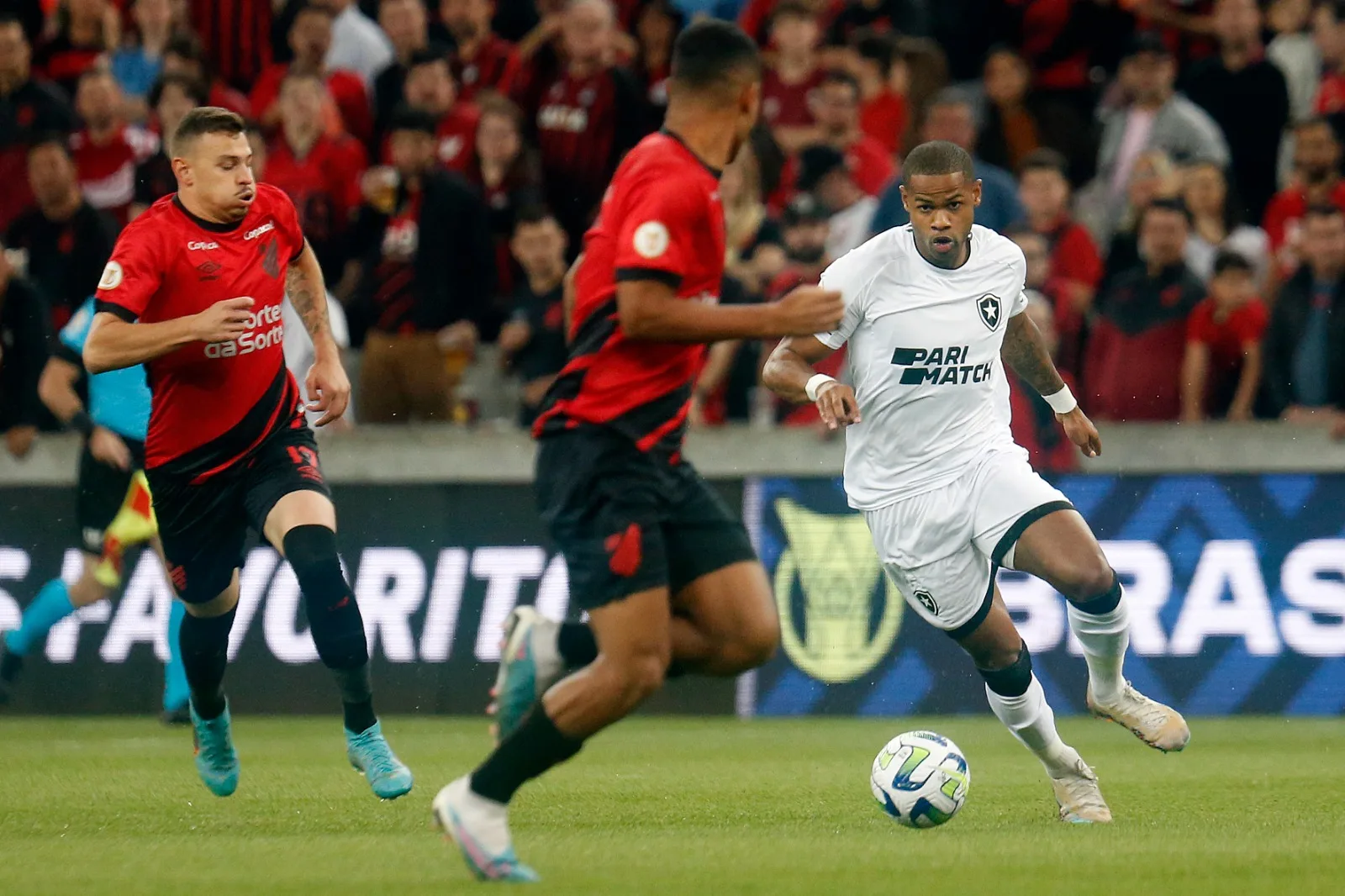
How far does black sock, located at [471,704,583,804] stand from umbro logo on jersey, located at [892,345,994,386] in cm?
247

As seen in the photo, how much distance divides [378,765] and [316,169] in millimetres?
7902

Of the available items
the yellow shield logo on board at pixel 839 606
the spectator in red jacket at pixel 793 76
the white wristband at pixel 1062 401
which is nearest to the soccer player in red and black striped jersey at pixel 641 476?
the white wristband at pixel 1062 401

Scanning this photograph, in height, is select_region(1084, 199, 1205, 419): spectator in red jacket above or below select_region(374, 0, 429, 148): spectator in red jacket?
below

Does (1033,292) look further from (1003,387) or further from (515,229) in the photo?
(1003,387)

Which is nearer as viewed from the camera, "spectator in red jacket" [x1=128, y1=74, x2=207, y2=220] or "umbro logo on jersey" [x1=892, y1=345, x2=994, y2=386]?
"umbro logo on jersey" [x1=892, y1=345, x2=994, y2=386]

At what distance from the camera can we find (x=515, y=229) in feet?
43.5

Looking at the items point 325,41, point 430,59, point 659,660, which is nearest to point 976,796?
point 659,660

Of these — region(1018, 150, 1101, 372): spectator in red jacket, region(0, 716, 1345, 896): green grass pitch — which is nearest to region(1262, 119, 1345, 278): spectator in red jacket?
region(1018, 150, 1101, 372): spectator in red jacket

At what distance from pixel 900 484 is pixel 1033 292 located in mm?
5052

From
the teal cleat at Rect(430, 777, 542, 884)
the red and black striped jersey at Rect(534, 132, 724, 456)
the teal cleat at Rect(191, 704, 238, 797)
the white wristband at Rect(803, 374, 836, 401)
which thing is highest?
the red and black striped jersey at Rect(534, 132, 724, 456)

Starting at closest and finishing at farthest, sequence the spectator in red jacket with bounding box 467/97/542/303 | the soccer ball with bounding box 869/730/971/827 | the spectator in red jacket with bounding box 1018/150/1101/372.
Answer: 1. the soccer ball with bounding box 869/730/971/827
2. the spectator in red jacket with bounding box 1018/150/1101/372
3. the spectator in red jacket with bounding box 467/97/542/303

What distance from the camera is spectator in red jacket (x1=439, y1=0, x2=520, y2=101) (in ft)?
49.3

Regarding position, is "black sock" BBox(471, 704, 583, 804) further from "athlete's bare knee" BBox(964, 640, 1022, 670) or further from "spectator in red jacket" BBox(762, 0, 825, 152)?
"spectator in red jacket" BBox(762, 0, 825, 152)

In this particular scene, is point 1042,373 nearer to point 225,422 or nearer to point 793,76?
point 225,422
